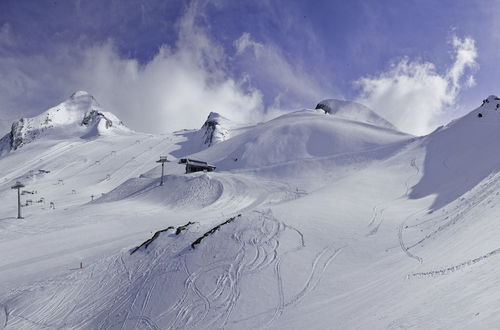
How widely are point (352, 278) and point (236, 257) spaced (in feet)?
19.1

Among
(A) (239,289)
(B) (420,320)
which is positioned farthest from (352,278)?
(B) (420,320)

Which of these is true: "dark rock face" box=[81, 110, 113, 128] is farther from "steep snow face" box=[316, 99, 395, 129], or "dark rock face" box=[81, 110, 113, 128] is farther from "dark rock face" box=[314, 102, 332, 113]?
"steep snow face" box=[316, 99, 395, 129]

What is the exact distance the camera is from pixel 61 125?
164m

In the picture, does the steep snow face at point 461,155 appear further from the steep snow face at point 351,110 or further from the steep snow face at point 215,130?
the steep snow face at point 351,110

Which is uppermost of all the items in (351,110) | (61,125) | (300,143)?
(61,125)

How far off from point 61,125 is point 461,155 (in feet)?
547

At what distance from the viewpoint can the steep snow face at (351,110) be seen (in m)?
116

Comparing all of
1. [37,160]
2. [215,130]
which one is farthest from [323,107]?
[37,160]

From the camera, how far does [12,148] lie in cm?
14862

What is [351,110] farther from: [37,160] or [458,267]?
[458,267]

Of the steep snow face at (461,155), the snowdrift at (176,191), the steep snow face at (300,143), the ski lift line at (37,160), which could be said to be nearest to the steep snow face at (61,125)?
the ski lift line at (37,160)

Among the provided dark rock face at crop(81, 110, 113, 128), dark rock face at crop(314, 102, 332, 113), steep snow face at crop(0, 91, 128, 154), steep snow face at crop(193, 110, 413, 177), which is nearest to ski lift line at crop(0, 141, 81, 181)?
steep snow face at crop(0, 91, 128, 154)

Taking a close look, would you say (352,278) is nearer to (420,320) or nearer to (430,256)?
(430,256)

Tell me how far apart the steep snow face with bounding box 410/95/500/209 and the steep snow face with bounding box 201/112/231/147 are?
5293cm
